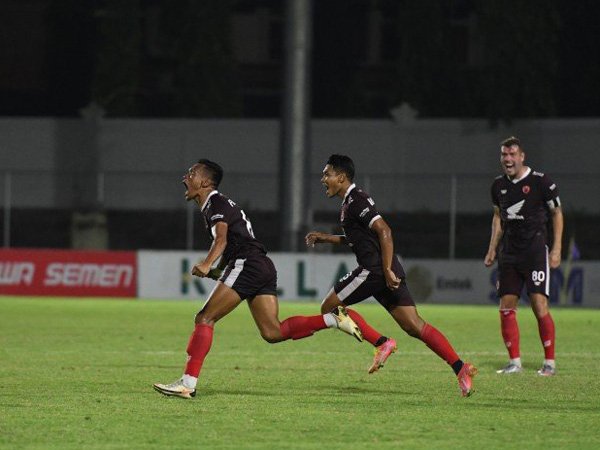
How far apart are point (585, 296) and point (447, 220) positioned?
7487 mm

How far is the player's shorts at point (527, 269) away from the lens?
1332 centimetres

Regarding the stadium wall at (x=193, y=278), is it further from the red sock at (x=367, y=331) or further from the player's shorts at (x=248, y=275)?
the player's shorts at (x=248, y=275)

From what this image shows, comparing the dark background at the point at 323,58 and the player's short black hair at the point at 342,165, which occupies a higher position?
the dark background at the point at 323,58

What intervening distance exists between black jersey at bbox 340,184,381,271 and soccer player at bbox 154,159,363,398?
0.52 metres

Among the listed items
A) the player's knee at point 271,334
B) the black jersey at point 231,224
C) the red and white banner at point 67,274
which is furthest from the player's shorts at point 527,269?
the red and white banner at point 67,274

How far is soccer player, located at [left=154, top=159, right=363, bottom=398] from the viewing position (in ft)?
35.0

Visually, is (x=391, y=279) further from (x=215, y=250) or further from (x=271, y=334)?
(x=215, y=250)

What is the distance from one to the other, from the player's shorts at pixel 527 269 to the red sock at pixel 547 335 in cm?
25

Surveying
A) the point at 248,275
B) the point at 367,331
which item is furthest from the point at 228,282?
the point at 367,331

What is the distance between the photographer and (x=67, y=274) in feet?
92.9

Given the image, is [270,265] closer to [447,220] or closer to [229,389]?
[229,389]

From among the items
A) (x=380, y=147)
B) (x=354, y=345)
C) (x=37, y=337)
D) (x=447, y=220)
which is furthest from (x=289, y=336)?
(x=380, y=147)

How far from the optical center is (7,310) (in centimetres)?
2347

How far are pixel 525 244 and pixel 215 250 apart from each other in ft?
13.1
